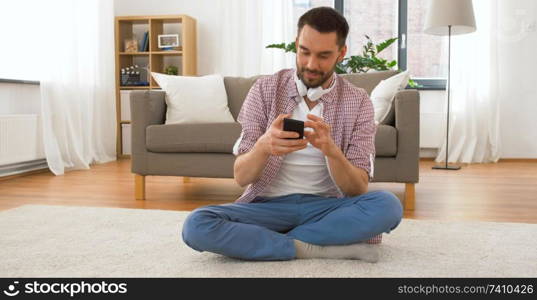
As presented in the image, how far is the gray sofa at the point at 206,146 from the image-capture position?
2840 mm

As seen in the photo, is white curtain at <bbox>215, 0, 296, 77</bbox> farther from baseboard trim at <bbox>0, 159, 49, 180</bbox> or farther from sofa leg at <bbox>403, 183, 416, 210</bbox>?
sofa leg at <bbox>403, 183, 416, 210</bbox>

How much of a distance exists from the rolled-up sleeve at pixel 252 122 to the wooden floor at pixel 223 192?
115cm

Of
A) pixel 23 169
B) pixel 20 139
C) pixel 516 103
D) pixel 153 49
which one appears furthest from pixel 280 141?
pixel 516 103

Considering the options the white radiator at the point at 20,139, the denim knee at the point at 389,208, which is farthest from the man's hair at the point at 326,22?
the white radiator at the point at 20,139

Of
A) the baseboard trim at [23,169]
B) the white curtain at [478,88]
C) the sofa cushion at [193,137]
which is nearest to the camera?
the sofa cushion at [193,137]

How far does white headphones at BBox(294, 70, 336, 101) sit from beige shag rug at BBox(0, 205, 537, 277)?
512 millimetres

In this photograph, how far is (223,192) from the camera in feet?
11.1

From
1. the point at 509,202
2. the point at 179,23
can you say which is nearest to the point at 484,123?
the point at 509,202

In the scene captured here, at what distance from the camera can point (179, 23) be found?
5.76 m

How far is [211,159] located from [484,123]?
10.7 ft

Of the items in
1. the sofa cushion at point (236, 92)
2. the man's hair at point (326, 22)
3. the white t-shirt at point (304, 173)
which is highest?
the man's hair at point (326, 22)

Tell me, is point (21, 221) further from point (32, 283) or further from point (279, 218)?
point (279, 218)

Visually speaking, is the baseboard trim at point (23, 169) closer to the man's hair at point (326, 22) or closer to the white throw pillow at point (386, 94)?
the white throw pillow at point (386, 94)

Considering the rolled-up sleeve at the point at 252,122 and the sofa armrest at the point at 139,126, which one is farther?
the sofa armrest at the point at 139,126
